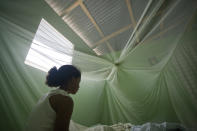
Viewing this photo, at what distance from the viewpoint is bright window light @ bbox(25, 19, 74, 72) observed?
1357 millimetres

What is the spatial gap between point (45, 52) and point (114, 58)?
3.02 ft

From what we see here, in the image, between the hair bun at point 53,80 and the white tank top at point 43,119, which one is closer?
the white tank top at point 43,119

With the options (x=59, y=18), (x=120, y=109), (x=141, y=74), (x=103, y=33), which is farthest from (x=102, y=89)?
(x=59, y=18)

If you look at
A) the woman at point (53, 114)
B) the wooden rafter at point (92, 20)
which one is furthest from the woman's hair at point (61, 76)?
the wooden rafter at point (92, 20)

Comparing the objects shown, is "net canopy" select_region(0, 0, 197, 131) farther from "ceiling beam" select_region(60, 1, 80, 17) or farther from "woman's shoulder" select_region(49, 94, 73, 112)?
"woman's shoulder" select_region(49, 94, 73, 112)

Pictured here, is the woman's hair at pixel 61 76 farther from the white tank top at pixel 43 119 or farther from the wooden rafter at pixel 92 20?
the wooden rafter at pixel 92 20

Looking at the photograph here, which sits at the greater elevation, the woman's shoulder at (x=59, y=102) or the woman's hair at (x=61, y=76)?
the woman's hair at (x=61, y=76)

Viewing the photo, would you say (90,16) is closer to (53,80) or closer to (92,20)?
(92,20)

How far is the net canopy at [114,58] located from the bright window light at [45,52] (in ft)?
0.06

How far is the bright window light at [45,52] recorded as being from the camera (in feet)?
4.45

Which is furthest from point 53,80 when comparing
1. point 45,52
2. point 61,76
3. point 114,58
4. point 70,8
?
point 70,8

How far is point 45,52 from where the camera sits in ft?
4.73

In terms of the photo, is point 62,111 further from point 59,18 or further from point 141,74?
point 59,18

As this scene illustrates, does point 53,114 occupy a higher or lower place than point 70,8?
lower
